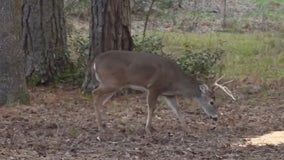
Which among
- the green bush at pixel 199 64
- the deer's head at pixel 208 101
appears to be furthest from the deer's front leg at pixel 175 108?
the green bush at pixel 199 64

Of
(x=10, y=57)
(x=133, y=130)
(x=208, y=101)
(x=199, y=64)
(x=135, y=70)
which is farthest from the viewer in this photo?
(x=199, y=64)

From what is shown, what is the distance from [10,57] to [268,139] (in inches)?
158

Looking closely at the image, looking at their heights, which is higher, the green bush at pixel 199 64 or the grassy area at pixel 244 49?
the green bush at pixel 199 64

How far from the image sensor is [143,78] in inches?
428

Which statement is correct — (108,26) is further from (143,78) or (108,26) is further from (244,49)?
(244,49)

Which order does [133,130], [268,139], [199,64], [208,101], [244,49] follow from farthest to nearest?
[244,49] < [199,64] < [208,101] < [133,130] < [268,139]

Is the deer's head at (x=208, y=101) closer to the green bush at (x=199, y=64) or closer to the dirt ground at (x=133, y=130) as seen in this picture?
the dirt ground at (x=133, y=130)

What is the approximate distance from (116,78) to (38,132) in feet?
4.33

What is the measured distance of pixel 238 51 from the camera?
61.8 ft

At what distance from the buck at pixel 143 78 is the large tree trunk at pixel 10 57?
1634 millimetres

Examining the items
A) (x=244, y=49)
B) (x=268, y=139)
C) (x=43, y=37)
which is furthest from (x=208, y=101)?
(x=244, y=49)

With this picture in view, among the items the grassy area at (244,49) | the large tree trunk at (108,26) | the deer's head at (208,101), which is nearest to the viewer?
the deer's head at (208,101)

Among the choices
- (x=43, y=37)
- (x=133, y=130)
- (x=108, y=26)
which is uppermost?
(x=108, y=26)

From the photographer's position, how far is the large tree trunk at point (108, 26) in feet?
43.4
